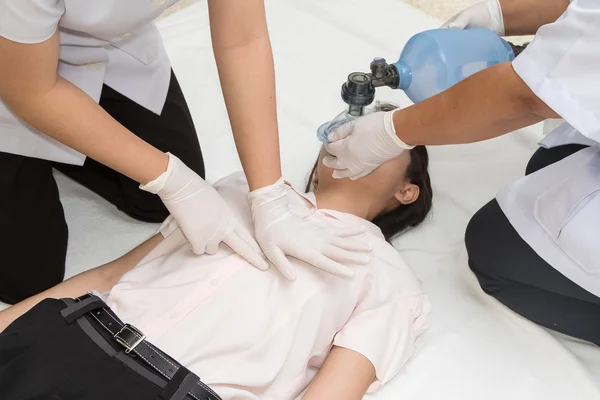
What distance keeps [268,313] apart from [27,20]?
25.0 inches

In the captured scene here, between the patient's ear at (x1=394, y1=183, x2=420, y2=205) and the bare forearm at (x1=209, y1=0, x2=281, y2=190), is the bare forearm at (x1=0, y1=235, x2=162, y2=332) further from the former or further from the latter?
the patient's ear at (x1=394, y1=183, x2=420, y2=205)

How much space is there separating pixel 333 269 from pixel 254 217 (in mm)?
205

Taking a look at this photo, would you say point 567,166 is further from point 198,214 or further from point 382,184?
point 198,214

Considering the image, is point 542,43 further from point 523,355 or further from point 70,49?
point 70,49

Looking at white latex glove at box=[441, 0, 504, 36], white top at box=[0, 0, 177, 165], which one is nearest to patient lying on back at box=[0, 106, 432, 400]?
white top at box=[0, 0, 177, 165]

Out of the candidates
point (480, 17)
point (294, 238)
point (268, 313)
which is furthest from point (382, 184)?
point (480, 17)

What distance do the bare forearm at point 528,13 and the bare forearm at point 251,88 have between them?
756 millimetres

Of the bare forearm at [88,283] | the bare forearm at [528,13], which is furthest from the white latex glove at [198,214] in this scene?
the bare forearm at [528,13]

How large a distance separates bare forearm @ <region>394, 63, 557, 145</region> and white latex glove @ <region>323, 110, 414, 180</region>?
0.04 m

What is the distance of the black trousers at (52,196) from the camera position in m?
1.32

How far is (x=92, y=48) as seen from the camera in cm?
129

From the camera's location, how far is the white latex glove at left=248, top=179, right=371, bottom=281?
3.72ft

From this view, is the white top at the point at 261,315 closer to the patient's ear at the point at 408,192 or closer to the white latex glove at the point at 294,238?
the white latex glove at the point at 294,238

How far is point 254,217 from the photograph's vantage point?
1.22 m
